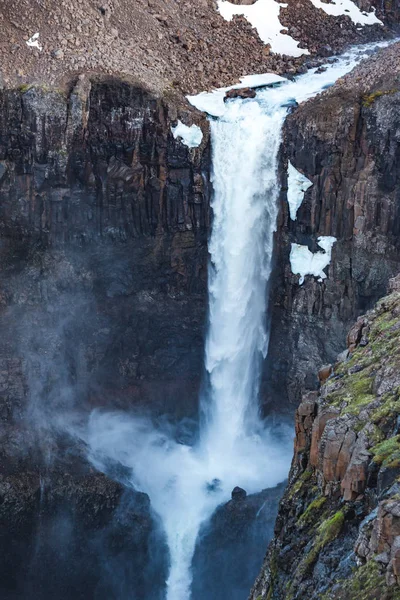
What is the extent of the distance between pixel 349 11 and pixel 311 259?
2287 cm

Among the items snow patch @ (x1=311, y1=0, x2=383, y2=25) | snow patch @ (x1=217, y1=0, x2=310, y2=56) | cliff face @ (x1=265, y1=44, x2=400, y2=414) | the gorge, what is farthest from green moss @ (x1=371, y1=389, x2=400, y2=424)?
snow patch @ (x1=311, y1=0, x2=383, y2=25)

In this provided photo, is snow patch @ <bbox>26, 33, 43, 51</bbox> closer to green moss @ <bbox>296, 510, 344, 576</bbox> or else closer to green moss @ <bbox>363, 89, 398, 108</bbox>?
green moss @ <bbox>363, 89, 398, 108</bbox>

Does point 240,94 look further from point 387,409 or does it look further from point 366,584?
point 366,584

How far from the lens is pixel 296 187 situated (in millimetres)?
52281

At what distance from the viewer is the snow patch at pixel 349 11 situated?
65.6m

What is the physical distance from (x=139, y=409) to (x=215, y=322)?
23.1 feet

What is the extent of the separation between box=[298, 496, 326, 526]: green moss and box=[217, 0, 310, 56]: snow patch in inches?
1702

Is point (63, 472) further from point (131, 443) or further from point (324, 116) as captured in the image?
point (324, 116)

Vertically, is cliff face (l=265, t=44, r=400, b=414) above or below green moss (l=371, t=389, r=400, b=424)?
above

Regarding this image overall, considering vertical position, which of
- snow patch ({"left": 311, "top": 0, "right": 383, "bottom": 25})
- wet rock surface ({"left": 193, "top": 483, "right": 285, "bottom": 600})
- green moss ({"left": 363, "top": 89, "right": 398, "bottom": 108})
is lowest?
wet rock surface ({"left": 193, "top": 483, "right": 285, "bottom": 600})

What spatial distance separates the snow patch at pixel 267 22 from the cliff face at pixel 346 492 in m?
36.7

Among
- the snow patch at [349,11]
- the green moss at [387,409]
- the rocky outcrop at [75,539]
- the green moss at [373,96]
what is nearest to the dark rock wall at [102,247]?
the rocky outcrop at [75,539]

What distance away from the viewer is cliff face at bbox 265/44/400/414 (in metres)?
49.3

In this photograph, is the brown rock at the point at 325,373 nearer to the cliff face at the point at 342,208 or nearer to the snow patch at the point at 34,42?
the cliff face at the point at 342,208
